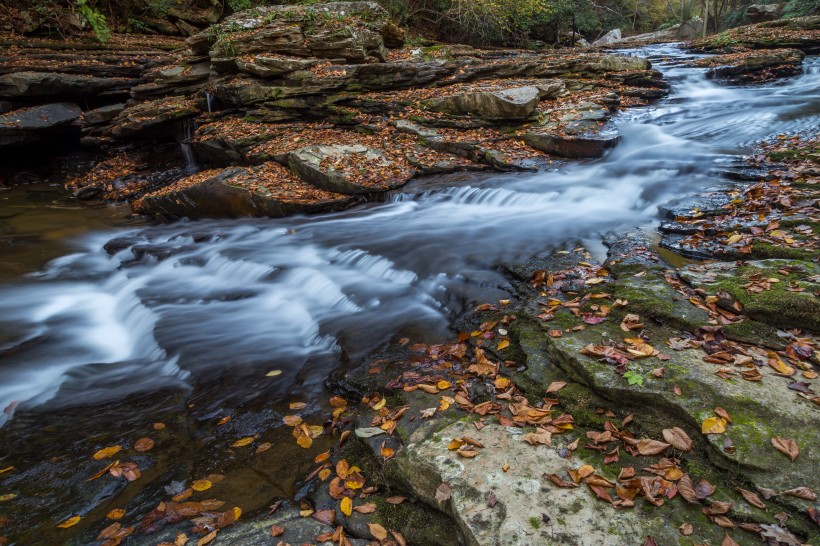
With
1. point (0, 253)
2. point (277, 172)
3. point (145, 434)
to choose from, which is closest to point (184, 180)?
point (277, 172)

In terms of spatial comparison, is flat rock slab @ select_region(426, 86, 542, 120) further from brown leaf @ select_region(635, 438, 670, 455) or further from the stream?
brown leaf @ select_region(635, 438, 670, 455)

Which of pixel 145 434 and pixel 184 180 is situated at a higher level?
pixel 184 180

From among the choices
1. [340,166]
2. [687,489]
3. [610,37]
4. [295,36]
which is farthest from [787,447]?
[610,37]

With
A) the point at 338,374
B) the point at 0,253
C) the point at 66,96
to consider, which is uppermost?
the point at 66,96

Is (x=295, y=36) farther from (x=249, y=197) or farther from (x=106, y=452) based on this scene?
(x=106, y=452)

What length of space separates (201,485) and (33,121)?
1411 centimetres

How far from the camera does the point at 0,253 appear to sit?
815cm

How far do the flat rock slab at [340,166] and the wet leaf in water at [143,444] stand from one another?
647 centimetres

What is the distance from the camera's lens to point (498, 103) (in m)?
10.0

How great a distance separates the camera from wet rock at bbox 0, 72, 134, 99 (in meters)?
12.0

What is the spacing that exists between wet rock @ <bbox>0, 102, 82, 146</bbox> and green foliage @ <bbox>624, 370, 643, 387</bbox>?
621 inches

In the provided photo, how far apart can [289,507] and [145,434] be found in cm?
164

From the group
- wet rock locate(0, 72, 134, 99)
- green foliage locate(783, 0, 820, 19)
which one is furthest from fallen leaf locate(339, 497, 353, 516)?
green foliage locate(783, 0, 820, 19)

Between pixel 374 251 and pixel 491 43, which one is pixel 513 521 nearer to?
pixel 374 251
